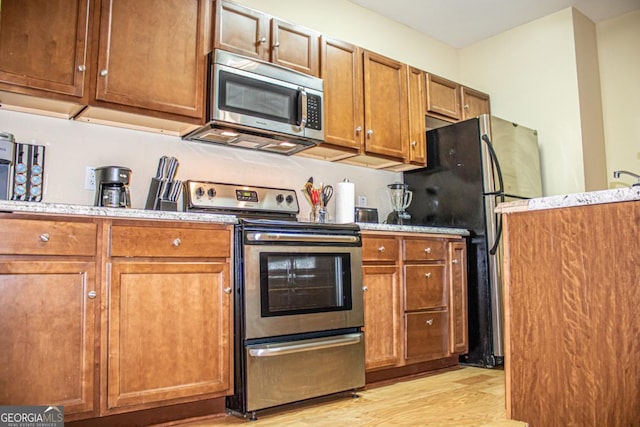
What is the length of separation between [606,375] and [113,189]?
2095mm

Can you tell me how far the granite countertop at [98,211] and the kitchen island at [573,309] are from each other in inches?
49.0

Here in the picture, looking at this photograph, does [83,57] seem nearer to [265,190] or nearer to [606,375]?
[265,190]

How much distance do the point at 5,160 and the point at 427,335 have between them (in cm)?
236

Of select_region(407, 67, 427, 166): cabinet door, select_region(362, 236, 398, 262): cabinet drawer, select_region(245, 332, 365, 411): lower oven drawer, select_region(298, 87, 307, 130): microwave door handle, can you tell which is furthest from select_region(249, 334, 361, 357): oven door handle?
select_region(407, 67, 427, 166): cabinet door

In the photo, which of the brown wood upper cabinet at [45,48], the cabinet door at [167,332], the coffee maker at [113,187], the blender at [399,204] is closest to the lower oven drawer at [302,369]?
the cabinet door at [167,332]

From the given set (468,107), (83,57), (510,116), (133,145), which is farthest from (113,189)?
(510,116)

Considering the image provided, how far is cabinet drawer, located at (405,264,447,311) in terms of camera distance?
3025 mm

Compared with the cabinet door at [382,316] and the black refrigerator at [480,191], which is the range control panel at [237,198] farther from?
the black refrigerator at [480,191]

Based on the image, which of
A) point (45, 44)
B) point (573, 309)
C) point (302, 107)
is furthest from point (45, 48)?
point (573, 309)

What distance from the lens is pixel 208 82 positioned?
102 inches

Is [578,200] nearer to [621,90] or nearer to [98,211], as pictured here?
[98,211]

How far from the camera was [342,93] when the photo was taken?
3.21m

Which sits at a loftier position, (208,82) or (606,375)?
(208,82)

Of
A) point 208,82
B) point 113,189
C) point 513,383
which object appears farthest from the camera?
point 208,82
